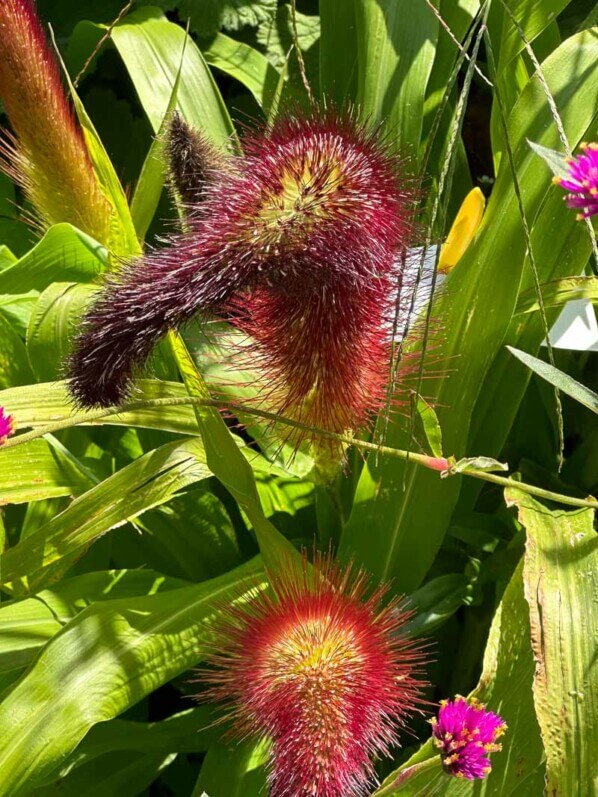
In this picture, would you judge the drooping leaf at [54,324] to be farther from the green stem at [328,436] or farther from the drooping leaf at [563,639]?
the drooping leaf at [563,639]

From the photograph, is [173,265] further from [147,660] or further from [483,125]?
[483,125]

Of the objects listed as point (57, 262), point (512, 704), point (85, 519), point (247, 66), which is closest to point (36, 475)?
point (85, 519)

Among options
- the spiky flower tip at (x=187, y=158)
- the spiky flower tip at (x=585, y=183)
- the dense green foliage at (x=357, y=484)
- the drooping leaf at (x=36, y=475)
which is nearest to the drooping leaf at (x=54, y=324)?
the dense green foliage at (x=357, y=484)

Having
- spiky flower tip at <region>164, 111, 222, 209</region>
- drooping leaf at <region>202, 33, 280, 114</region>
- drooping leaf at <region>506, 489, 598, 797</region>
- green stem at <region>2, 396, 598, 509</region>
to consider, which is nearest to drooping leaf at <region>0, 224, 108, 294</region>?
spiky flower tip at <region>164, 111, 222, 209</region>

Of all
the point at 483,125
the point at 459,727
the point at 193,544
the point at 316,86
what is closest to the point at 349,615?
the point at 459,727

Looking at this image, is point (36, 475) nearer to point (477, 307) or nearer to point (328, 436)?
point (328, 436)
